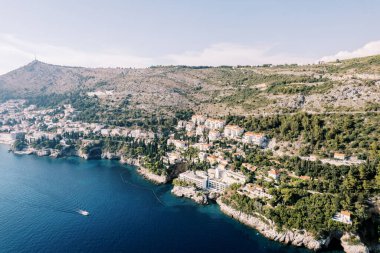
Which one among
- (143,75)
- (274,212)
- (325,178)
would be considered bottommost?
(274,212)

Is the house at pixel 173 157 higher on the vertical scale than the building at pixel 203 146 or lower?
lower

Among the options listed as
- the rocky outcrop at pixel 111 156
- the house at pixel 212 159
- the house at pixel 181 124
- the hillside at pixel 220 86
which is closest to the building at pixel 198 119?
the house at pixel 181 124

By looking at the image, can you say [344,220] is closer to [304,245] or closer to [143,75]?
[304,245]

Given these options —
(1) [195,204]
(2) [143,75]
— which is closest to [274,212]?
(1) [195,204]

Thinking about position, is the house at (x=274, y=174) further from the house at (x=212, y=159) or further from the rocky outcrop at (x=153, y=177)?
the rocky outcrop at (x=153, y=177)

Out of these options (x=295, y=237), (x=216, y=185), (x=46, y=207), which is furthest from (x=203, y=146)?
(x=46, y=207)

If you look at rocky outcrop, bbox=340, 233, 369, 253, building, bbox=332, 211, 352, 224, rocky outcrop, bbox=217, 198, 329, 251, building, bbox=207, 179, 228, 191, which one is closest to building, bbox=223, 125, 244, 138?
building, bbox=207, 179, 228, 191
